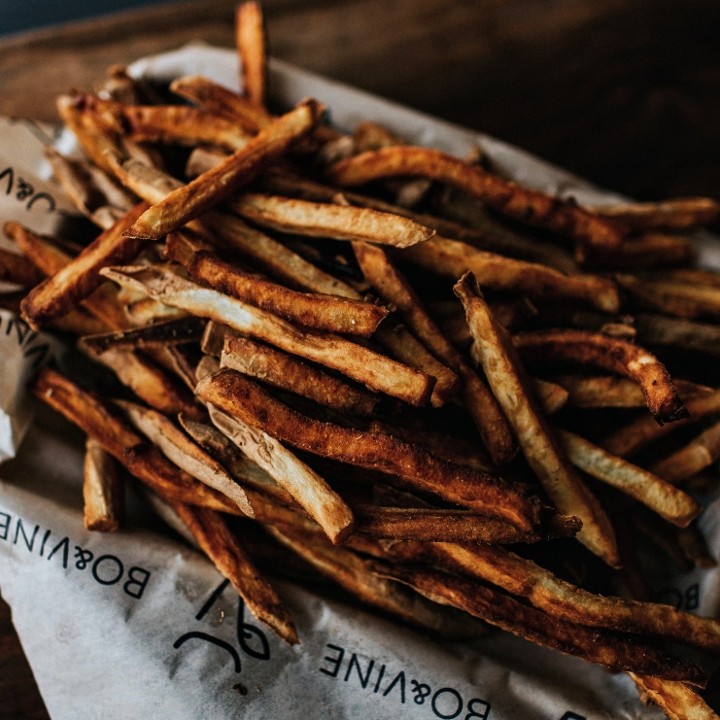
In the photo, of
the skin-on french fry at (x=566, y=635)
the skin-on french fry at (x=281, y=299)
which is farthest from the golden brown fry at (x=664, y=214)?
the skin-on french fry at (x=566, y=635)

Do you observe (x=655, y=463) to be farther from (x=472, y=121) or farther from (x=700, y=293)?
(x=472, y=121)

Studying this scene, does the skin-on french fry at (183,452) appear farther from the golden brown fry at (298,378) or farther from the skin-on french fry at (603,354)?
the skin-on french fry at (603,354)

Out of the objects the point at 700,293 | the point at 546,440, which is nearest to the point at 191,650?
the point at 546,440

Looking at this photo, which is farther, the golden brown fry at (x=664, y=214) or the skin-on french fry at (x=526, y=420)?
the golden brown fry at (x=664, y=214)

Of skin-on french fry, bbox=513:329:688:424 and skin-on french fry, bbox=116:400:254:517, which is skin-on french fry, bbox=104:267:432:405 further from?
skin-on french fry, bbox=513:329:688:424

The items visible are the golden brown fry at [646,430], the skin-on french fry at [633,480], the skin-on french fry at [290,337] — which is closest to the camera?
the skin-on french fry at [290,337]
